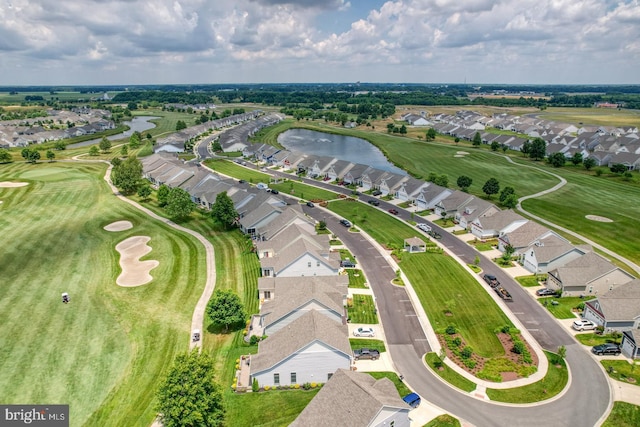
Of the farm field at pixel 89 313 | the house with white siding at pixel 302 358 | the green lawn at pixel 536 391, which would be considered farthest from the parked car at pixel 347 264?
the green lawn at pixel 536 391

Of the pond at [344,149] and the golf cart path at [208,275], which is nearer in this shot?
the golf cart path at [208,275]

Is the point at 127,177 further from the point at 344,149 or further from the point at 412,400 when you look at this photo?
the point at 344,149

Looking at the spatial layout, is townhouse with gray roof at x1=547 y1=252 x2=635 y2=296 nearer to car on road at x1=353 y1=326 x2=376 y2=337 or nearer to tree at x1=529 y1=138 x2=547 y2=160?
car on road at x1=353 y1=326 x2=376 y2=337

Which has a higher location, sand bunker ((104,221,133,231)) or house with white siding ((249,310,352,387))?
house with white siding ((249,310,352,387))

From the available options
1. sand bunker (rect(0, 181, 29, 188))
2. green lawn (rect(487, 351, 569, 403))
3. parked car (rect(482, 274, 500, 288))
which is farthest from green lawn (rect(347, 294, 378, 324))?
sand bunker (rect(0, 181, 29, 188))

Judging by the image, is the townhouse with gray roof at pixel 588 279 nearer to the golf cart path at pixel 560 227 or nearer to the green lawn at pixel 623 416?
the golf cart path at pixel 560 227

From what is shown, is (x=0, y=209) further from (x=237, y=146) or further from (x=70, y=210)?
(x=237, y=146)

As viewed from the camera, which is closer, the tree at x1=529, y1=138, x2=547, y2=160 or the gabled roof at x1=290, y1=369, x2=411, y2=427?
the gabled roof at x1=290, y1=369, x2=411, y2=427
